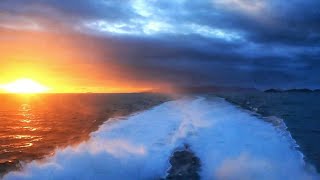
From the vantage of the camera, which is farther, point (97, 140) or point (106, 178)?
point (97, 140)

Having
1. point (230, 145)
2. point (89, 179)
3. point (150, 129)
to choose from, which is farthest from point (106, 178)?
point (150, 129)

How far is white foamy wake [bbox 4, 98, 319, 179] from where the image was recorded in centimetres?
1334

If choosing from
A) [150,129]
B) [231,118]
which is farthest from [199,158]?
[231,118]

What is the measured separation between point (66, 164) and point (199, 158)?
15.6 ft

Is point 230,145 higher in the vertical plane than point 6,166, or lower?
higher

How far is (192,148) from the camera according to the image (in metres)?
16.6

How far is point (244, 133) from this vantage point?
1848 cm

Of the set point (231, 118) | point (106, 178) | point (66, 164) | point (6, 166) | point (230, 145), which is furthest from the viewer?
point (231, 118)

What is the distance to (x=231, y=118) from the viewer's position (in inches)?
917

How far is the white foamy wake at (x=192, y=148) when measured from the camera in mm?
13336

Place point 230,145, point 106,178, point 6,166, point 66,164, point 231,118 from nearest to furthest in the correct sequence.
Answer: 1. point 106,178
2. point 66,164
3. point 230,145
4. point 6,166
5. point 231,118

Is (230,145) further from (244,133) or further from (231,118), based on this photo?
(231,118)

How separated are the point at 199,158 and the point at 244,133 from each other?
13.4 ft

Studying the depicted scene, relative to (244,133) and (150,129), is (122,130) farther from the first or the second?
(244,133)
